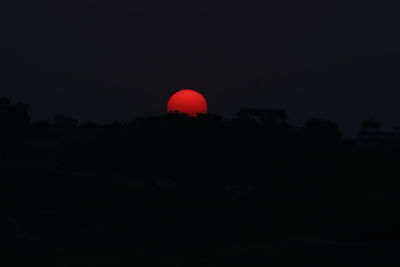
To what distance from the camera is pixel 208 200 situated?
38.8m

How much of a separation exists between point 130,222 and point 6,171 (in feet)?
38.2

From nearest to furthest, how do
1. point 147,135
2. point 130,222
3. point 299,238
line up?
1. point 299,238
2. point 130,222
3. point 147,135

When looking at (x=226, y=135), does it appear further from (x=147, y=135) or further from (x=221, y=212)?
(x=221, y=212)

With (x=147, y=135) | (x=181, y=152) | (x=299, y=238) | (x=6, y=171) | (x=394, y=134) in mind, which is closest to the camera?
(x=299, y=238)

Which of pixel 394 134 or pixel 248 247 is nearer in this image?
pixel 248 247

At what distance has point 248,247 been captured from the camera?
2916 centimetres

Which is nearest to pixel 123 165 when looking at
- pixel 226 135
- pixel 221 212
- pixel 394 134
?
pixel 226 135

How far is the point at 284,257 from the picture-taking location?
27.5 meters

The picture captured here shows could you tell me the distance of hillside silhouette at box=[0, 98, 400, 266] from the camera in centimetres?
2858

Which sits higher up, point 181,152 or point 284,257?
point 181,152

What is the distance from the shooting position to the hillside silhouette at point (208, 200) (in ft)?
93.8

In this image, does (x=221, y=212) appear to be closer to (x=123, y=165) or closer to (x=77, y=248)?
(x=77, y=248)

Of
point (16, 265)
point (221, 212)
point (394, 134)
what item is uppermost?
point (394, 134)

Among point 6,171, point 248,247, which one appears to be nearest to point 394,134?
point 6,171
